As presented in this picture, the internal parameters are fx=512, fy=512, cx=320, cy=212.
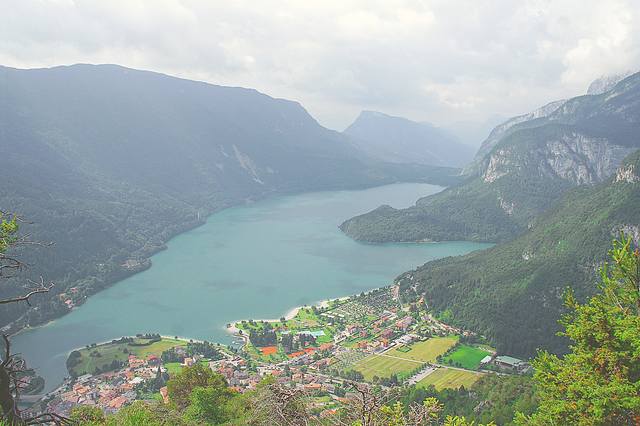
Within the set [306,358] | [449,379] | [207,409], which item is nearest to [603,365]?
[207,409]

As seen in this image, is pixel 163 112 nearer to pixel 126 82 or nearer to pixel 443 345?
pixel 126 82

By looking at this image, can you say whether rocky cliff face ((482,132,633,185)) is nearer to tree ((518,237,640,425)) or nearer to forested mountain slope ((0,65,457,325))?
forested mountain slope ((0,65,457,325))

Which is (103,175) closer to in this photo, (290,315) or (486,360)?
(290,315)

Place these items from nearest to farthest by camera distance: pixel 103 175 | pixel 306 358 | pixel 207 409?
pixel 207 409 < pixel 306 358 < pixel 103 175

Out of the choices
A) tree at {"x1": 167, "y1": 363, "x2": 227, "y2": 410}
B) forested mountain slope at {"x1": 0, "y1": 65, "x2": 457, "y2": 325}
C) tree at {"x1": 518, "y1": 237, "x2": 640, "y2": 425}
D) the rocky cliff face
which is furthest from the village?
the rocky cliff face

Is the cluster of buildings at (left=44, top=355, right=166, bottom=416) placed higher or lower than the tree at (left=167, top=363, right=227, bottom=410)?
lower

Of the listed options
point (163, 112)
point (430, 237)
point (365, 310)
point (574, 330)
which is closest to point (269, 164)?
point (163, 112)

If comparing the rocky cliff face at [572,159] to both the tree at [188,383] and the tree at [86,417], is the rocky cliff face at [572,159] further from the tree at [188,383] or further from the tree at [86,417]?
the tree at [86,417]
